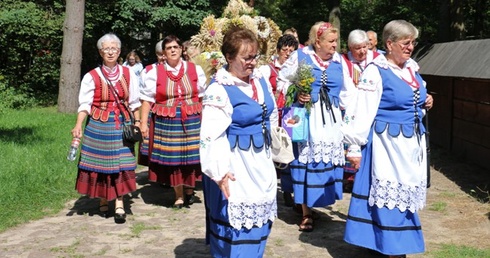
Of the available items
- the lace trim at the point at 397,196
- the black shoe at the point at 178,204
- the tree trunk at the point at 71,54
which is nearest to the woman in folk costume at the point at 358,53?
the black shoe at the point at 178,204

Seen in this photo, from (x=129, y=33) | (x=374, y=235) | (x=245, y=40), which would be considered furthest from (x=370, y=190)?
(x=129, y=33)

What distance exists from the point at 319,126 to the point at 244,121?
2216 millimetres

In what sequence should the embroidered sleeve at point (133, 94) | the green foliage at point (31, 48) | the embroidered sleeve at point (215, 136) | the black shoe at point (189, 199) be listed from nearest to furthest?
the embroidered sleeve at point (215, 136) → the embroidered sleeve at point (133, 94) → the black shoe at point (189, 199) → the green foliage at point (31, 48)

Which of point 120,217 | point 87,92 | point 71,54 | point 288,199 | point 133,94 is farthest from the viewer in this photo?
point 71,54

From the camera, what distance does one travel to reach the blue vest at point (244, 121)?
4184 millimetres

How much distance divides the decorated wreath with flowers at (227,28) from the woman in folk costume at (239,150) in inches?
134

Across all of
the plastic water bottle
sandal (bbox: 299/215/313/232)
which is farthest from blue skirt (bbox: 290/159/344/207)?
the plastic water bottle

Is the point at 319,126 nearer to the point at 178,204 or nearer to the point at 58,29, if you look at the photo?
the point at 178,204

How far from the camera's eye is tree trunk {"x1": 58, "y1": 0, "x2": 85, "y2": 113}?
51.2ft

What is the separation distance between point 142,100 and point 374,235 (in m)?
3.10

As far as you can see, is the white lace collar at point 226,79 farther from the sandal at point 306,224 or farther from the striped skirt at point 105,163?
the striped skirt at point 105,163

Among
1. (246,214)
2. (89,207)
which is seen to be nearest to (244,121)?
(246,214)

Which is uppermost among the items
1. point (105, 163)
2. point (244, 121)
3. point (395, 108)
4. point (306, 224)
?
point (395, 108)

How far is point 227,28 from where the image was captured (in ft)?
26.5
